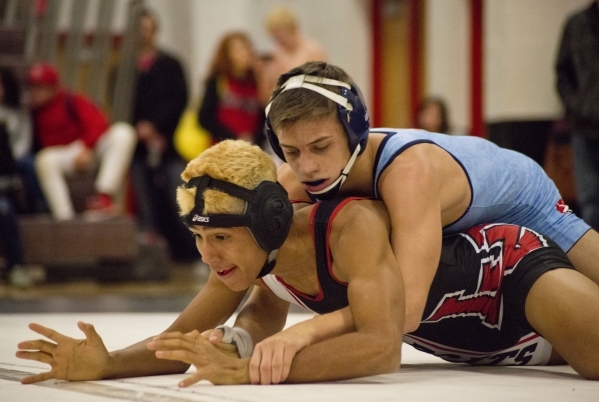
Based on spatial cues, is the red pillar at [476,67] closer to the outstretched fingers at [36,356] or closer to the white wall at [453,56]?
the white wall at [453,56]

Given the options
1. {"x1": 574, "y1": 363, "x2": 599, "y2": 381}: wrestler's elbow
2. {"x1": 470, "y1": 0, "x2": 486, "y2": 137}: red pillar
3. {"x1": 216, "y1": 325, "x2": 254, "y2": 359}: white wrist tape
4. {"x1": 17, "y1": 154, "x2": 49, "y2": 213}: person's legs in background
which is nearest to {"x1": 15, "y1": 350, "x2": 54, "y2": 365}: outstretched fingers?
{"x1": 216, "y1": 325, "x2": 254, "y2": 359}: white wrist tape

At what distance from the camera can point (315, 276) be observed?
10.3 feet

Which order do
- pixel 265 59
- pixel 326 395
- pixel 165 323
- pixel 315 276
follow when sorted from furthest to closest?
1. pixel 265 59
2. pixel 165 323
3. pixel 315 276
4. pixel 326 395

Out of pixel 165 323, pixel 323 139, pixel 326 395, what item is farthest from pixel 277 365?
pixel 165 323

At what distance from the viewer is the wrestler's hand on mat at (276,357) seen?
2852 mm

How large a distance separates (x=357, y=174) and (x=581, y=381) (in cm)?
94

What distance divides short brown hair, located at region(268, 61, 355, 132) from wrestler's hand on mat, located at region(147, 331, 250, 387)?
2.40ft

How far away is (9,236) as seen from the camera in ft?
24.4

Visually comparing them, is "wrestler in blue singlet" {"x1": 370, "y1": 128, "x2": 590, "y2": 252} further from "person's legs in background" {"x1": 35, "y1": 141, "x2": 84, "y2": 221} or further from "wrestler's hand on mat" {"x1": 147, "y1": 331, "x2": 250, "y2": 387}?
"person's legs in background" {"x1": 35, "y1": 141, "x2": 84, "y2": 221}

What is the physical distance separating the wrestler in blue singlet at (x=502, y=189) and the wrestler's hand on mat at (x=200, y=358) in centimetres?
89

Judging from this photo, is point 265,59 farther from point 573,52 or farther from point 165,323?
point 165,323

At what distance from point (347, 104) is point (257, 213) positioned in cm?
54

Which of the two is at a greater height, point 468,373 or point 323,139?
point 323,139

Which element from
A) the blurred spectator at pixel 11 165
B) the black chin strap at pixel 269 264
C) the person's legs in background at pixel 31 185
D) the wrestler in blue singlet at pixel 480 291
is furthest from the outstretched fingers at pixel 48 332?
the person's legs in background at pixel 31 185
